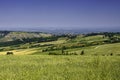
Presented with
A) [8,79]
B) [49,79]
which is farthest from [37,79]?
[8,79]

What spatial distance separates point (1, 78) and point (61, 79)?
2.97m

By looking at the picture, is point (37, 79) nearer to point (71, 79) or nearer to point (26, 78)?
point (26, 78)

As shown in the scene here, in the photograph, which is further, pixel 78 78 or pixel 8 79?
pixel 78 78

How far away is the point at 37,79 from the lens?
11625 millimetres

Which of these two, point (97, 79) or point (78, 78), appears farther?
point (78, 78)

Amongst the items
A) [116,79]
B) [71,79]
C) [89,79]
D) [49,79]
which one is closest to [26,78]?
[49,79]

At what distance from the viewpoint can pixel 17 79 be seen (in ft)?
37.2

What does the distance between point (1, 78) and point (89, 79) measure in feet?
14.2

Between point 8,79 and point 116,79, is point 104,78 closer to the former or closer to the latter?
point 116,79

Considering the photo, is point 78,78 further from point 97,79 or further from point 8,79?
point 8,79

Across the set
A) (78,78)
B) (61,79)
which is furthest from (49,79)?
(78,78)

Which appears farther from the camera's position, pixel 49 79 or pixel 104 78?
pixel 49 79

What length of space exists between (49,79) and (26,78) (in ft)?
4.30

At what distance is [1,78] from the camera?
11.5 metres
